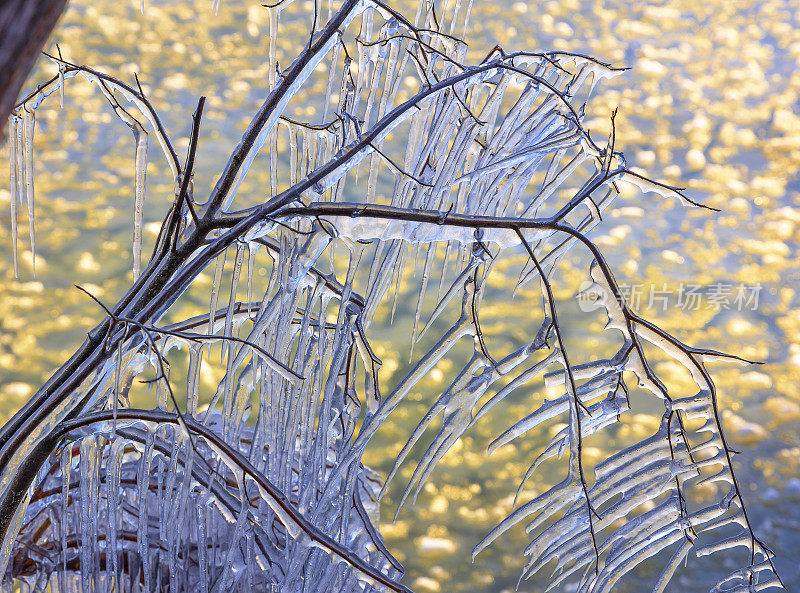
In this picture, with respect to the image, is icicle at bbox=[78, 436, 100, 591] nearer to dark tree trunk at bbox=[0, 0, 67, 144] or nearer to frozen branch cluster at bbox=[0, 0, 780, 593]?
frozen branch cluster at bbox=[0, 0, 780, 593]

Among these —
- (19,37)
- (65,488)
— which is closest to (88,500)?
(65,488)

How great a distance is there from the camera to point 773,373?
1496 millimetres

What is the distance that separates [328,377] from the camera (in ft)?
1.78

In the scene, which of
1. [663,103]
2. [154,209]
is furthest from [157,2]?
→ [663,103]

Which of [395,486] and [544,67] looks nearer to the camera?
[544,67]

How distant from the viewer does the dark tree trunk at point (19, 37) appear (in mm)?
294

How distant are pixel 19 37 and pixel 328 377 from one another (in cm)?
31

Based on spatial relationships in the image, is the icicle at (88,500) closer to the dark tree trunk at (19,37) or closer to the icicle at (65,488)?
the icicle at (65,488)

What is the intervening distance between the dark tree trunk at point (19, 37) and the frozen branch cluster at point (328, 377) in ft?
0.30

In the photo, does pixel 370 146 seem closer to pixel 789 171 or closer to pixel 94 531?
pixel 94 531

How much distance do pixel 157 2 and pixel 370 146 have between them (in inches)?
91.6

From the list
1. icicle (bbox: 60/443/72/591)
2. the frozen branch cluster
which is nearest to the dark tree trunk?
the frozen branch cluster

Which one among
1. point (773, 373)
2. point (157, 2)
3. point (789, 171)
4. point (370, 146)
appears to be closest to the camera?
point (370, 146)

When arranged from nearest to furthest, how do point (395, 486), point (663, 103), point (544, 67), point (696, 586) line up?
point (544, 67)
point (696, 586)
point (395, 486)
point (663, 103)
